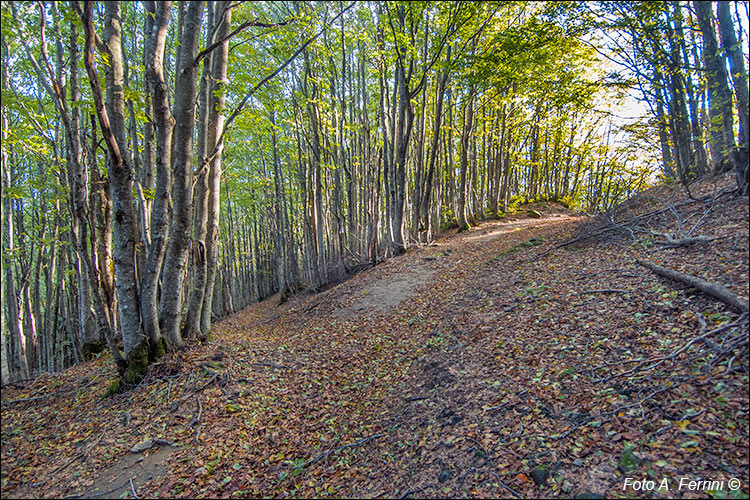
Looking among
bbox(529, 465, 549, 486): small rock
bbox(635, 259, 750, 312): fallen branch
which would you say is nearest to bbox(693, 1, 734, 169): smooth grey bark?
bbox(635, 259, 750, 312): fallen branch

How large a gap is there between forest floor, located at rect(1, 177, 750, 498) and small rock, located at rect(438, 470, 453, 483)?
0.7 inches

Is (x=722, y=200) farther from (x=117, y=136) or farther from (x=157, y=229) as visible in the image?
(x=117, y=136)

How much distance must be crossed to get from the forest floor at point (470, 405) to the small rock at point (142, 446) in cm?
2

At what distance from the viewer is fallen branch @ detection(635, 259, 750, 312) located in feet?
11.3

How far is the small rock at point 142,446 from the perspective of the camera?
3.89 m

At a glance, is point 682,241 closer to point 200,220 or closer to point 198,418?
point 198,418

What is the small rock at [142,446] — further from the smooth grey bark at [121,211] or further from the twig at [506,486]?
the twig at [506,486]

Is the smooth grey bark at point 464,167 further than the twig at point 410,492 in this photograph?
Yes

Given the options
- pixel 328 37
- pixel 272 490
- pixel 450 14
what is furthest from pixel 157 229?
pixel 328 37

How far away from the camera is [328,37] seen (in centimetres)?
1307

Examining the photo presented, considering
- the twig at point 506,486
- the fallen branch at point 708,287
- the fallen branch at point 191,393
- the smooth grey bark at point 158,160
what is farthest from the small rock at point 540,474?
the smooth grey bark at point 158,160

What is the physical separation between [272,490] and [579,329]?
4.18 meters

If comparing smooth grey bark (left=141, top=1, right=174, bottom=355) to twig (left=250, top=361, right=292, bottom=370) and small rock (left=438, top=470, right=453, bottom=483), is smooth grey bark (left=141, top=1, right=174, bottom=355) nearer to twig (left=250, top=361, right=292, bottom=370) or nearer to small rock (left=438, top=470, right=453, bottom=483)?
twig (left=250, top=361, right=292, bottom=370)

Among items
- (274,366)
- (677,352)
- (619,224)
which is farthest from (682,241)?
(274,366)
